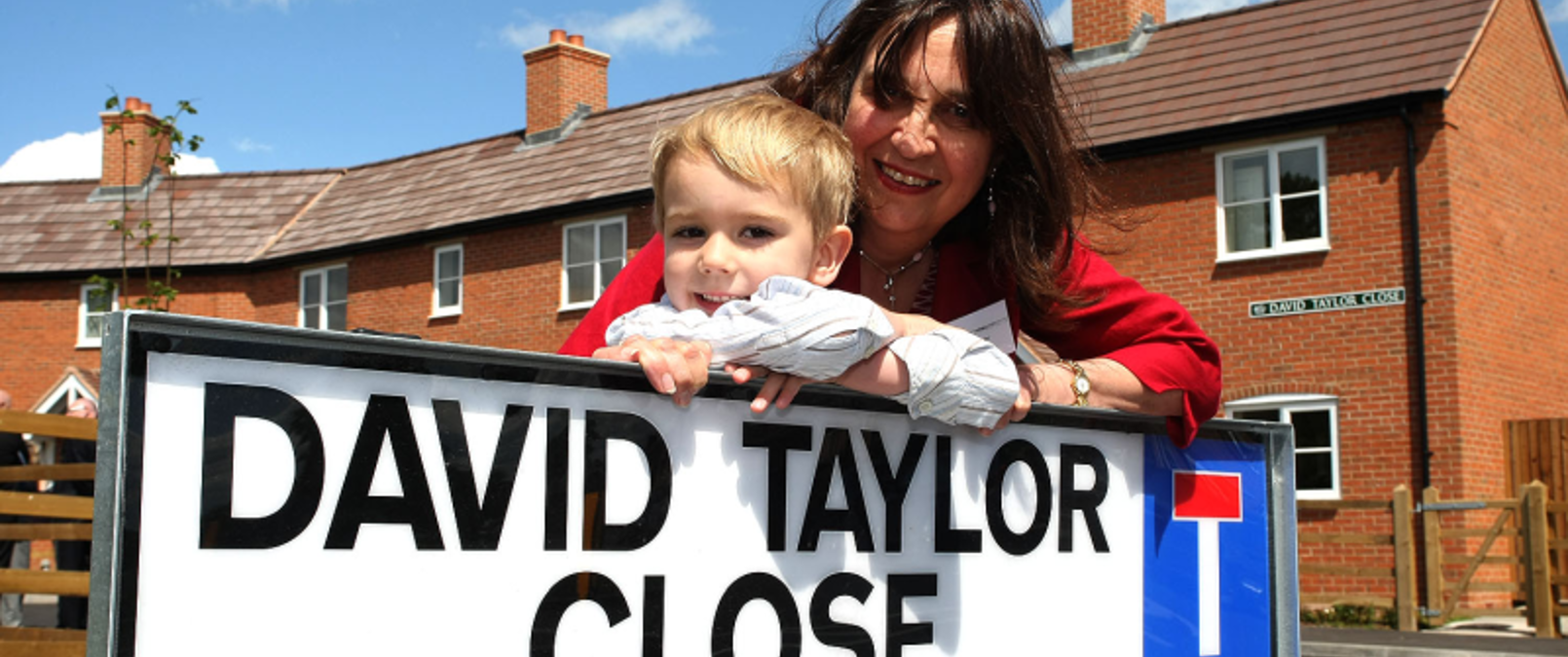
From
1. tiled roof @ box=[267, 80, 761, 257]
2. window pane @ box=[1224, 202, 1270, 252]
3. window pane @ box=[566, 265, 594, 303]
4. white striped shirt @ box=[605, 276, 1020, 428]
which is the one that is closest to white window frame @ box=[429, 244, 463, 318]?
tiled roof @ box=[267, 80, 761, 257]

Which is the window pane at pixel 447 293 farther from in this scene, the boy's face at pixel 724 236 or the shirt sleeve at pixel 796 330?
the shirt sleeve at pixel 796 330

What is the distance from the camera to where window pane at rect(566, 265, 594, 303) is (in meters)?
24.0

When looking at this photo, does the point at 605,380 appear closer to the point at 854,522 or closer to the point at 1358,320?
the point at 854,522

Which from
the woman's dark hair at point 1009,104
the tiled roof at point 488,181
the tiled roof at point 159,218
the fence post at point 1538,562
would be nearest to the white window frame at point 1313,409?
the fence post at point 1538,562

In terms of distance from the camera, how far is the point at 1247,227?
1784 centimetres

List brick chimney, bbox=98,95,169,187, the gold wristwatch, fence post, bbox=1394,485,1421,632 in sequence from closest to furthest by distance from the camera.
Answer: the gold wristwatch
fence post, bbox=1394,485,1421,632
brick chimney, bbox=98,95,169,187

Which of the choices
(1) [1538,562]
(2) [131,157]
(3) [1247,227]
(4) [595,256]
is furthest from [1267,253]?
(2) [131,157]

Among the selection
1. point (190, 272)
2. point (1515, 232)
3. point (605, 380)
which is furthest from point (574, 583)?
point (190, 272)

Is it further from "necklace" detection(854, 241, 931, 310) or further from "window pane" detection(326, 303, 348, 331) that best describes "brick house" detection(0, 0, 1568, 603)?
"necklace" detection(854, 241, 931, 310)

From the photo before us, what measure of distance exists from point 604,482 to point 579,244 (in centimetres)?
2306

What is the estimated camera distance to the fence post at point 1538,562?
14.3 m

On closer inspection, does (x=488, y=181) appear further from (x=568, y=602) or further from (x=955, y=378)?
(x=568, y=602)

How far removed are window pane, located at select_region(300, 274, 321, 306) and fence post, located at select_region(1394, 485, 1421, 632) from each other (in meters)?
21.1

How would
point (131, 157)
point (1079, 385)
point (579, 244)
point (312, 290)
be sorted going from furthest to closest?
point (131, 157) < point (312, 290) < point (579, 244) < point (1079, 385)
